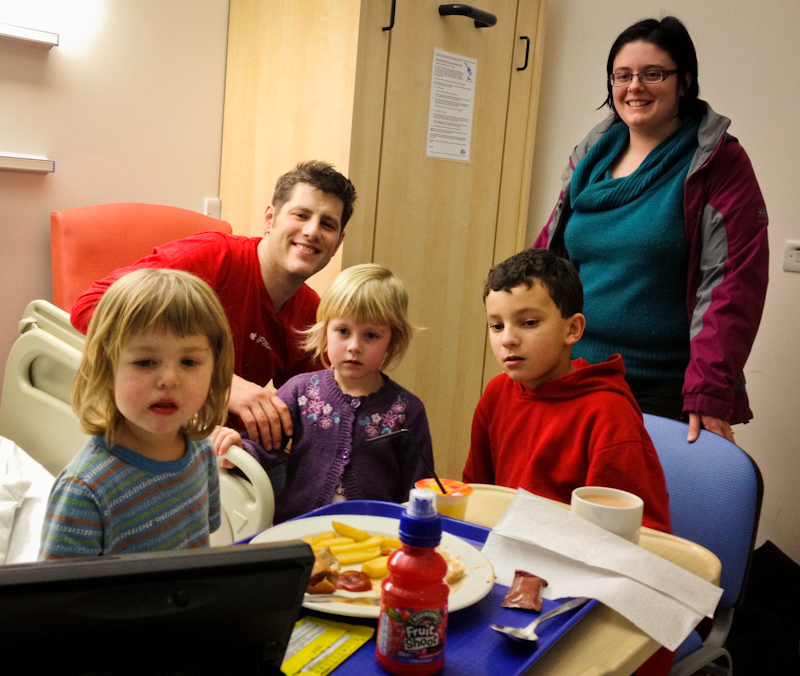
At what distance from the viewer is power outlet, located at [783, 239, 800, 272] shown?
101 inches

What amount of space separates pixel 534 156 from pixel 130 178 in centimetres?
167

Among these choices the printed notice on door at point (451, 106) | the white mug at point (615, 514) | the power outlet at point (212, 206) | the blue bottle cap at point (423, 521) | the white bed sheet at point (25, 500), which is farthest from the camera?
the power outlet at point (212, 206)

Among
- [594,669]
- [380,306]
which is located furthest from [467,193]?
[594,669]

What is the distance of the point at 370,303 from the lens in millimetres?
1533

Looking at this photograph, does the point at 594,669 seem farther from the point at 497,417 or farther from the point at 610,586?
the point at 497,417

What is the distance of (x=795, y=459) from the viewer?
8.46 ft

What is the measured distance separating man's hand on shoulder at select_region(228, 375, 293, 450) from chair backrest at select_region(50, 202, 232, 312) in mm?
959

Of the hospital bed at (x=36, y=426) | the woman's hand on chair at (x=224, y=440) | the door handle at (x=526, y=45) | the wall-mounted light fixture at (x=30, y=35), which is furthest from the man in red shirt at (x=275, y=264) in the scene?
the door handle at (x=526, y=45)

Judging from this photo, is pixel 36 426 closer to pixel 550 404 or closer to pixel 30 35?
pixel 30 35

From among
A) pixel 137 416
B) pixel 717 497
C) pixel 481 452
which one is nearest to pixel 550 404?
pixel 481 452

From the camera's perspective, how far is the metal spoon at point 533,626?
30.2 inches

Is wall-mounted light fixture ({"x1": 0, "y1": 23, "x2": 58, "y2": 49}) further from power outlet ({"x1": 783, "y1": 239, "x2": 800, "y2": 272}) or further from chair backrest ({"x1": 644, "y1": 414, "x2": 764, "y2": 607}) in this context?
power outlet ({"x1": 783, "y1": 239, "x2": 800, "y2": 272})

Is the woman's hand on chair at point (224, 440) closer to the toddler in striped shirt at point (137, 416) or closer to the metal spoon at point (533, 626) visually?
the toddler in striped shirt at point (137, 416)

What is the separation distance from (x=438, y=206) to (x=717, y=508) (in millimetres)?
1600
